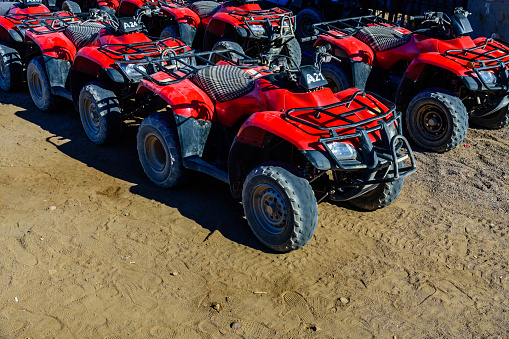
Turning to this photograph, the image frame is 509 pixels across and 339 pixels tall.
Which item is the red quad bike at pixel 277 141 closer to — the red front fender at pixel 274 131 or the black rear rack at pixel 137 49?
the red front fender at pixel 274 131

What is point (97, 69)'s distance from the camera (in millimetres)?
7527

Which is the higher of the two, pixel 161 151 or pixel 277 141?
pixel 277 141

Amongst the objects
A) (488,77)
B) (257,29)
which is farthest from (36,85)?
(488,77)

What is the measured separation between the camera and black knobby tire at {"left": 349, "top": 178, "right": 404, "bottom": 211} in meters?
5.56

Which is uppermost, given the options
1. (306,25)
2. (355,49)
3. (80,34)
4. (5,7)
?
(80,34)

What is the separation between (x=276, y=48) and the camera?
10305 millimetres

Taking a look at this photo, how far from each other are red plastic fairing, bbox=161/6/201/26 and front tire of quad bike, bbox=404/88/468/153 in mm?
5390

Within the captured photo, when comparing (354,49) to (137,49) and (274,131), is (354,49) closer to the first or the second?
(137,49)

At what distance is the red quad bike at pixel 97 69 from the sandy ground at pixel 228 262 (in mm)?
747

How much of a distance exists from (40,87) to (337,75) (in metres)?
4.76

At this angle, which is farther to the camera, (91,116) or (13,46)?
(13,46)

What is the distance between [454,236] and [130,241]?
317 cm

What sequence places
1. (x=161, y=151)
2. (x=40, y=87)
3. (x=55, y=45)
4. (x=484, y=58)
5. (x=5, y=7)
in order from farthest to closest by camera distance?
(x=5, y=7)
(x=40, y=87)
(x=55, y=45)
(x=484, y=58)
(x=161, y=151)

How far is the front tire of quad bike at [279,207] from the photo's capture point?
4719 mm
